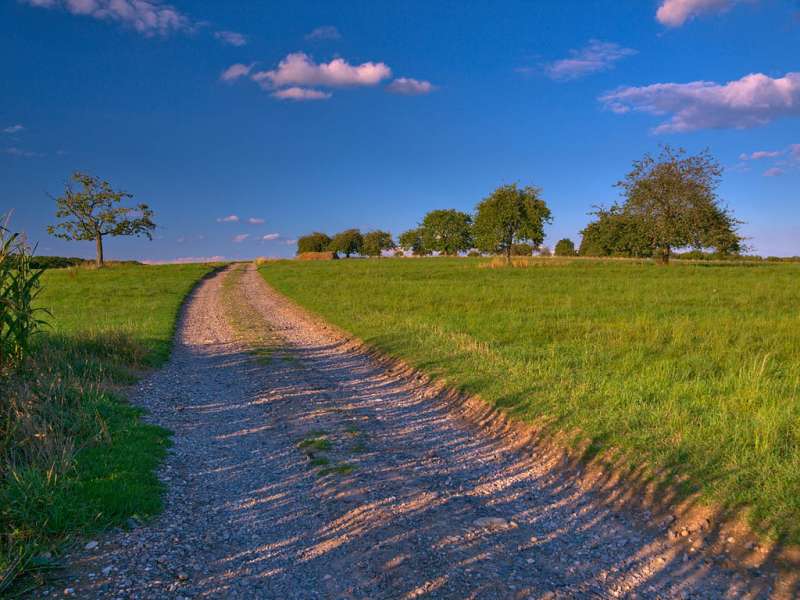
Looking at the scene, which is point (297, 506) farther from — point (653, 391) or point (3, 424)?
point (653, 391)

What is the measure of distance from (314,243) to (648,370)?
163728 mm

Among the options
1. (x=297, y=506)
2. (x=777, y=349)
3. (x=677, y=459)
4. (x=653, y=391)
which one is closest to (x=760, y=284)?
(x=777, y=349)

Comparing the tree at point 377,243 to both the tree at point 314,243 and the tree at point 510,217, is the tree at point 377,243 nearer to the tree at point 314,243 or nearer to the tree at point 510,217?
the tree at point 314,243

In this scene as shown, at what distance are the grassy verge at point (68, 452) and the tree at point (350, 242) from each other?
142577 millimetres

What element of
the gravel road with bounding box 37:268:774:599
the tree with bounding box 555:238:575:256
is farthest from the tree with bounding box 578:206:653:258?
the gravel road with bounding box 37:268:774:599

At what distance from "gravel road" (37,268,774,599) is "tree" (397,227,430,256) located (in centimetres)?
12496

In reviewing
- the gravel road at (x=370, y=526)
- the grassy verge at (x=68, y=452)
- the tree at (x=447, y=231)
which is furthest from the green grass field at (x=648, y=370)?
the tree at (x=447, y=231)

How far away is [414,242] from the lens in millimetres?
140000

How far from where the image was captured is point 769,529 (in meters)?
5.18

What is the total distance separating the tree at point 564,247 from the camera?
158 meters

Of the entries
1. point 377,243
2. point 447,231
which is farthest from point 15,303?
point 377,243

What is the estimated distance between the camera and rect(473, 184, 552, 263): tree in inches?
2233

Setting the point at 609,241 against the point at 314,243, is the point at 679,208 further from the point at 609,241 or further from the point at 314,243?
the point at 314,243

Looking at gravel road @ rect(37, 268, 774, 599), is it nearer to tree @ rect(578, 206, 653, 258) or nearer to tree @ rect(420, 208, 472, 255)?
tree @ rect(578, 206, 653, 258)
